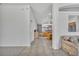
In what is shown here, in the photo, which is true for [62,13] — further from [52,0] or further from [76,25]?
[52,0]

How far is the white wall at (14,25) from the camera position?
8.95 meters

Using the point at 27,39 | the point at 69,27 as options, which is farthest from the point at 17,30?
the point at 69,27

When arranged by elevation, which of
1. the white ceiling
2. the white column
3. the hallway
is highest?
the white ceiling

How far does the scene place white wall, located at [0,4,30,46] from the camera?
8.95 metres

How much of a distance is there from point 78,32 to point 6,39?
4.79 meters

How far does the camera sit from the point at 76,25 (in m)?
10.2

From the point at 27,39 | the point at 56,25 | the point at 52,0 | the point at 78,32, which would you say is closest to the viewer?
the point at 52,0

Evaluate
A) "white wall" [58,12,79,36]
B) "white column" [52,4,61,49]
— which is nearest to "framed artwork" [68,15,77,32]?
"white wall" [58,12,79,36]

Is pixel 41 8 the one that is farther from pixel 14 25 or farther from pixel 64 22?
pixel 14 25

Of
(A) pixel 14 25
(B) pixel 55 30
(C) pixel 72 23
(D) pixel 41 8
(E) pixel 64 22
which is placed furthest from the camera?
(C) pixel 72 23

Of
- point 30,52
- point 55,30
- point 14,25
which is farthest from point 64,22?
point 30,52

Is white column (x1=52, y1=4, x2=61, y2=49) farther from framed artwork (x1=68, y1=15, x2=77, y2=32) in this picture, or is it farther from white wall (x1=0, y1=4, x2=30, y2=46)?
framed artwork (x1=68, y1=15, x2=77, y2=32)

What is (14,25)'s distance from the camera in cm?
905

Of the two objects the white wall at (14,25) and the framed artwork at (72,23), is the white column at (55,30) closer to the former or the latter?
the white wall at (14,25)
